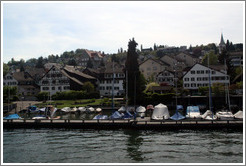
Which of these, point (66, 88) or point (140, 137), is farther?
point (66, 88)

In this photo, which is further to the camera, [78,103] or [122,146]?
[78,103]

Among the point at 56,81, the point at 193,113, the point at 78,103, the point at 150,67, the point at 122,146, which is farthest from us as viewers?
the point at 150,67

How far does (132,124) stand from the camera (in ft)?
170

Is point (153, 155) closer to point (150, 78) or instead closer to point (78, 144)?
point (78, 144)

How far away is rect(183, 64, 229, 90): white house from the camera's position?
323 ft

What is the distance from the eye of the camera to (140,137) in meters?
44.4

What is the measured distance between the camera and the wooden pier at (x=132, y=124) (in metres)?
50.2

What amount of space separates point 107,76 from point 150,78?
1849 centimetres

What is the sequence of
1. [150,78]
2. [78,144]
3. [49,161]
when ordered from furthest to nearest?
1. [150,78]
2. [78,144]
3. [49,161]

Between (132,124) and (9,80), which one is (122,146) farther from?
(9,80)

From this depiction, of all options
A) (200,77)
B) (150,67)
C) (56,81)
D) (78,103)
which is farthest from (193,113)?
(150,67)

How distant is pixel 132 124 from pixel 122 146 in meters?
13.7

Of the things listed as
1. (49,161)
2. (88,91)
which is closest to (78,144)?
(49,161)

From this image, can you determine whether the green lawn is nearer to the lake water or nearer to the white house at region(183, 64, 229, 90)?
the white house at region(183, 64, 229, 90)
